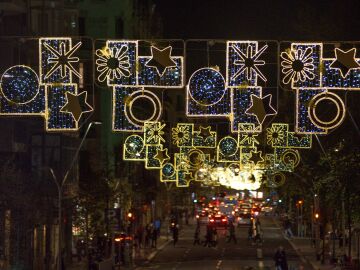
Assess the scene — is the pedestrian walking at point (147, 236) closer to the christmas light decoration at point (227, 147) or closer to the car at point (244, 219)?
the christmas light decoration at point (227, 147)

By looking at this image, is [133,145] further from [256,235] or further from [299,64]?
[256,235]

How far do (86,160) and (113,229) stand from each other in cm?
1917

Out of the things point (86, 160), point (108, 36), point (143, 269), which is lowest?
point (143, 269)

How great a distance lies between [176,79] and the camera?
31.1 m

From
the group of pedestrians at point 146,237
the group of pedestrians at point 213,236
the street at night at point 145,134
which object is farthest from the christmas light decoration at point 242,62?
the group of pedestrians at point 213,236

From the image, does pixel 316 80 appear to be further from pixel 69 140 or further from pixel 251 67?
pixel 69 140

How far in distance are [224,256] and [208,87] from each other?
37.5 meters

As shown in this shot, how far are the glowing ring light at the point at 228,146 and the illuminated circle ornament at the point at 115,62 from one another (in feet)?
80.5

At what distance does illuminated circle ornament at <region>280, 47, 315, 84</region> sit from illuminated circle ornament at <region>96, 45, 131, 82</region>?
4334 mm

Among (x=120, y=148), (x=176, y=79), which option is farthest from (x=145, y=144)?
(x=120, y=148)

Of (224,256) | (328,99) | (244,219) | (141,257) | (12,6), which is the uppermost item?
(12,6)

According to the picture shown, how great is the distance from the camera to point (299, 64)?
3062cm

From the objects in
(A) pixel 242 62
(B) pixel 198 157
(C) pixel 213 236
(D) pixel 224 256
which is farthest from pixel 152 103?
(C) pixel 213 236

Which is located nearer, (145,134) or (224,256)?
(145,134)
